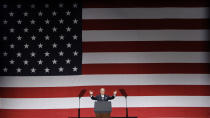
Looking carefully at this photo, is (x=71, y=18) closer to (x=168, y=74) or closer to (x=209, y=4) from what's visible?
(x=168, y=74)

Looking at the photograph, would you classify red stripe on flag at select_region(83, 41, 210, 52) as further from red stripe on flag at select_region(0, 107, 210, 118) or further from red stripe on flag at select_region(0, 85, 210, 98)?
red stripe on flag at select_region(0, 107, 210, 118)

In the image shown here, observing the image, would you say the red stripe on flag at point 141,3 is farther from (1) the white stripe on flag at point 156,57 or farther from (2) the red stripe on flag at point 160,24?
(1) the white stripe on flag at point 156,57

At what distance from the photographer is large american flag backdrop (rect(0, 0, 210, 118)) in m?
3.18

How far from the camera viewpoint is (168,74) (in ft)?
10.4

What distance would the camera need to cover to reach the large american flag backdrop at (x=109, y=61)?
3.18 m

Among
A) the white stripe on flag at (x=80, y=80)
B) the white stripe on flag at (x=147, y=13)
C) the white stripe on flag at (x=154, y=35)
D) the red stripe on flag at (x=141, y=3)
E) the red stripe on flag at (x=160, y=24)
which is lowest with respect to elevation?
the white stripe on flag at (x=80, y=80)

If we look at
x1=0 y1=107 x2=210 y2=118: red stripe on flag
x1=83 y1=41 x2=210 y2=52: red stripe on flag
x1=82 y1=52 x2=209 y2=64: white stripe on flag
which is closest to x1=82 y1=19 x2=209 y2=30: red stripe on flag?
x1=83 y1=41 x2=210 y2=52: red stripe on flag

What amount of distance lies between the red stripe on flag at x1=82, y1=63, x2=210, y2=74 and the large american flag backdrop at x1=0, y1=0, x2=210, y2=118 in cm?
1

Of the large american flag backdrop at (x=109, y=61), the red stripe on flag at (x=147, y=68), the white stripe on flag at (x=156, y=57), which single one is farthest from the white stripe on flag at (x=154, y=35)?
the red stripe on flag at (x=147, y=68)

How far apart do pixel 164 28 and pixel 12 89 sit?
2.00 m

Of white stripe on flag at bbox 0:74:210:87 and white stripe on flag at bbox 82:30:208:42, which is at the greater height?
white stripe on flag at bbox 82:30:208:42

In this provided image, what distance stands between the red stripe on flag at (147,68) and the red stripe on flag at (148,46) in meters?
0.18

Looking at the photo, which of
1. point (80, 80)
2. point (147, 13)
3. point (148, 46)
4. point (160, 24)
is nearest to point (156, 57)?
point (148, 46)

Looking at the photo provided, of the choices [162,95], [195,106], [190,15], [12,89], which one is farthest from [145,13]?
[12,89]
